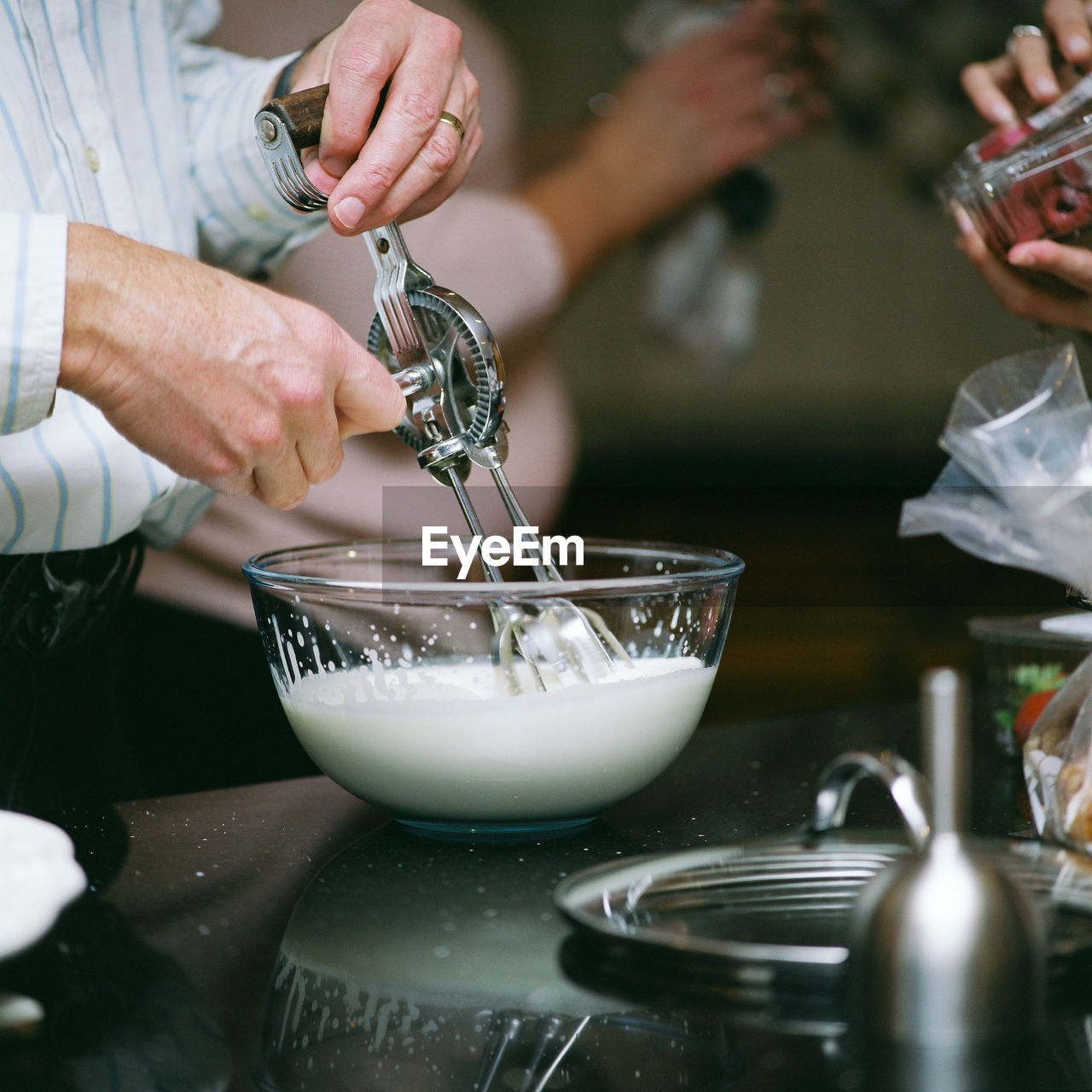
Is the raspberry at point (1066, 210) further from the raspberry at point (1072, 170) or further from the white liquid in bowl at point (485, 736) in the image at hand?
the white liquid in bowl at point (485, 736)

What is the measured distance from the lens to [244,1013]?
39 centimetres

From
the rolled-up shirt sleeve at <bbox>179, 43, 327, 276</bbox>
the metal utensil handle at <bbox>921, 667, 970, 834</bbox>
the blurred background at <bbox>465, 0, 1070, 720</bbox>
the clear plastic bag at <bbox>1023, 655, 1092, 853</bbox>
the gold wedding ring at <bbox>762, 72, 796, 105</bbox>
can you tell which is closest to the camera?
the metal utensil handle at <bbox>921, 667, 970, 834</bbox>

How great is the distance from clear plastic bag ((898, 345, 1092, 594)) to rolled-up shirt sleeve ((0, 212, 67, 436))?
0.41m

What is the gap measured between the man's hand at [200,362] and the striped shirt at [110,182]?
0.07 ft

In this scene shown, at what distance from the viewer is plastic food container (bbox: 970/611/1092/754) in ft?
2.22

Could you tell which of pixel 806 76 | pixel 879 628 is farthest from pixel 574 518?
pixel 806 76

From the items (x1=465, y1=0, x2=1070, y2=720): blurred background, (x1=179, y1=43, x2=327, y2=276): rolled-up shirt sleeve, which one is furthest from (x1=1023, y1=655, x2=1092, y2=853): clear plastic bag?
(x1=465, y1=0, x2=1070, y2=720): blurred background

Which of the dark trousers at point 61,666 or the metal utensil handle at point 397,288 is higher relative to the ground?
the metal utensil handle at point 397,288

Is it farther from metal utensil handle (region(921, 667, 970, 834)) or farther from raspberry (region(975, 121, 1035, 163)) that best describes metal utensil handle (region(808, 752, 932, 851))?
raspberry (region(975, 121, 1035, 163))

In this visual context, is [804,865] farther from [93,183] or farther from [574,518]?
[574,518]

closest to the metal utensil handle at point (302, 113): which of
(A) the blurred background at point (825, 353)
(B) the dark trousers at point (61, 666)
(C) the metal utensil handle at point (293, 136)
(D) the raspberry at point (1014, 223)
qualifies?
(C) the metal utensil handle at point (293, 136)

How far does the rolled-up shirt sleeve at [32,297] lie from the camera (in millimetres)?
537

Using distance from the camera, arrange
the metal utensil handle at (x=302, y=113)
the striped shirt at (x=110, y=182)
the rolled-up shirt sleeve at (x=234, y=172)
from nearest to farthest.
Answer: the metal utensil handle at (x=302, y=113), the striped shirt at (x=110, y=182), the rolled-up shirt sleeve at (x=234, y=172)

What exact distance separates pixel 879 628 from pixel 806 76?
1.16 m
